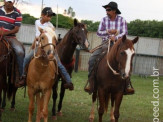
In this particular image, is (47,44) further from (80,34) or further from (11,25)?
(11,25)

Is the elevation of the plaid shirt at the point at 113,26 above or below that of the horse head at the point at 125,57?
above

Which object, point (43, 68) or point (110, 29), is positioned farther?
point (110, 29)

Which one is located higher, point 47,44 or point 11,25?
point 11,25

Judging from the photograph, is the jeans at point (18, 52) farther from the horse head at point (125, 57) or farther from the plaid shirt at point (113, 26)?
the horse head at point (125, 57)

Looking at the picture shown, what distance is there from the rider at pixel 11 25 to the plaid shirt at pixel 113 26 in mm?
2162

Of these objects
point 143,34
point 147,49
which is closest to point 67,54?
point 147,49

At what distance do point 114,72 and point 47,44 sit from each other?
65.3 inches

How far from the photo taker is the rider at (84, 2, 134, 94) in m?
8.31

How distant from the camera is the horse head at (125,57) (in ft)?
21.7

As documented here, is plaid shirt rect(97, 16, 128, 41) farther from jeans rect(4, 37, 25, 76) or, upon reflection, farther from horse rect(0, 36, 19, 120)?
horse rect(0, 36, 19, 120)

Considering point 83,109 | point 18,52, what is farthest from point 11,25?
point 83,109

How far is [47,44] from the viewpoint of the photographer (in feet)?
21.9

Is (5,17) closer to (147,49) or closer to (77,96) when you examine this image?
(77,96)

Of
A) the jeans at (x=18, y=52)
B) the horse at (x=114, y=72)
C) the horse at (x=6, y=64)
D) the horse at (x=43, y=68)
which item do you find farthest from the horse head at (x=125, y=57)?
the horse at (x=6, y=64)
